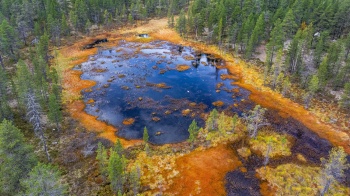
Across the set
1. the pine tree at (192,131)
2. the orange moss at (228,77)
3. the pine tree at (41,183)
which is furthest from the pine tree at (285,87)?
the pine tree at (41,183)

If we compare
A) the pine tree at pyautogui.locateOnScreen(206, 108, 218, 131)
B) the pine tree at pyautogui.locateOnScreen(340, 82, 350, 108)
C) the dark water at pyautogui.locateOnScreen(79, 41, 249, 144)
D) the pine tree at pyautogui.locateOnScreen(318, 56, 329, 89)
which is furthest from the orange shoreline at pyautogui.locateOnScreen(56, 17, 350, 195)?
the pine tree at pyautogui.locateOnScreen(318, 56, 329, 89)

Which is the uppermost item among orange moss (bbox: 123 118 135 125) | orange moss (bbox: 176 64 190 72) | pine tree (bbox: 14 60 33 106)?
pine tree (bbox: 14 60 33 106)

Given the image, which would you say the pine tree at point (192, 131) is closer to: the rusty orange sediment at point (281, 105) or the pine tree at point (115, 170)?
the pine tree at point (115, 170)

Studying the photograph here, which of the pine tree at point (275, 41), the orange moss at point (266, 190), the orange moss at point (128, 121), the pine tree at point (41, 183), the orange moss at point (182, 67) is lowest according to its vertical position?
the orange moss at point (266, 190)

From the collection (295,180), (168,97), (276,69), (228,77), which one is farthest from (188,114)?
(276,69)

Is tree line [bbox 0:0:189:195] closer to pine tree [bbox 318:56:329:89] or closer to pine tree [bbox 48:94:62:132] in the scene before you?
pine tree [bbox 48:94:62:132]

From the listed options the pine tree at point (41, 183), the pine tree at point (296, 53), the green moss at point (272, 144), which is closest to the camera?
the pine tree at point (41, 183)
